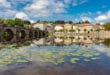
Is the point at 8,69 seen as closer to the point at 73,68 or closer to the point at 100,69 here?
the point at 73,68

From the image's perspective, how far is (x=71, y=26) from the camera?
13525cm

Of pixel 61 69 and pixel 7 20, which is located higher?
pixel 7 20

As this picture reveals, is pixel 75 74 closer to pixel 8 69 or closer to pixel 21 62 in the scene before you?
pixel 8 69

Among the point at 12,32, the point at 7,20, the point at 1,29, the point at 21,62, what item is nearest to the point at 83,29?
the point at 7,20

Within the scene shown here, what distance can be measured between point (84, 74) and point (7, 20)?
78408 mm

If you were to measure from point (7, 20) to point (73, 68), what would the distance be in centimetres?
7717

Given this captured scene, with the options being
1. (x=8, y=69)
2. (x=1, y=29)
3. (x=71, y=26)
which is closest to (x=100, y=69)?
(x=8, y=69)

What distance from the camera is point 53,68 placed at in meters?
9.45

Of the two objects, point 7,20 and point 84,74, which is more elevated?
point 7,20

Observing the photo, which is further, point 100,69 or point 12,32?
point 12,32

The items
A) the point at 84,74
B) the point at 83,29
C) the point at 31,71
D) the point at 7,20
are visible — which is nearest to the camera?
the point at 84,74

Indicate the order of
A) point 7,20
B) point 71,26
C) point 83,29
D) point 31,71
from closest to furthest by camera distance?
point 31,71, point 7,20, point 83,29, point 71,26

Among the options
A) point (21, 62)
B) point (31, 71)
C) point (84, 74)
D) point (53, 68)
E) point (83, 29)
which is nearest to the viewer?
point (84, 74)

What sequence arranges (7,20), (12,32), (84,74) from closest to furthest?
(84,74), (12,32), (7,20)
